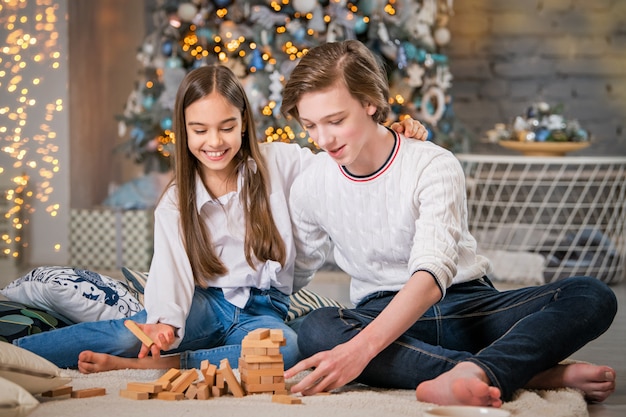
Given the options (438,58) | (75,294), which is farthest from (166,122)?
(75,294)

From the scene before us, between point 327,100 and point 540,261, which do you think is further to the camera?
point 540,261

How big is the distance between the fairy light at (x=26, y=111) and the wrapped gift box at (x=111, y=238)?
16 cm

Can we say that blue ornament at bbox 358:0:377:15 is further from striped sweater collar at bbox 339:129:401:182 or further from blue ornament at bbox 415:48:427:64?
→ striped sweater collar at bbox 339:129:401:182

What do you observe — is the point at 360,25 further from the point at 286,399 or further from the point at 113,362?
the point at 286,399

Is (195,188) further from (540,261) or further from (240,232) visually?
(540,261)

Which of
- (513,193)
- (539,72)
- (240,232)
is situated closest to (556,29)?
(539,72)

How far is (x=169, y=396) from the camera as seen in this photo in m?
1.71

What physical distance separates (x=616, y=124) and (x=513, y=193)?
0.99 metres

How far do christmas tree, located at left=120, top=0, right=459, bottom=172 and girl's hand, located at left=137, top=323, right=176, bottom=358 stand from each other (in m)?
2.07

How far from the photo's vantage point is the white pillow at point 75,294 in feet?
7.67

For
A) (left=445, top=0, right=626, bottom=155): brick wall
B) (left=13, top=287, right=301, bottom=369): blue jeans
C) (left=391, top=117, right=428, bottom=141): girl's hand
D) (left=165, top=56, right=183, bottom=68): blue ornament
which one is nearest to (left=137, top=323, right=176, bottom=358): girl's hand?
(left=13, top=287, right=301, bottom=369): blue jeans

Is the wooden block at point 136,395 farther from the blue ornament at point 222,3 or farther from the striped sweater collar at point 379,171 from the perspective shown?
the blue ornament at point 222,3

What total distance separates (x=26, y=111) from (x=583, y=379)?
3155 millimetres

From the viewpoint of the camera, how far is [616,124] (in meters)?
4.69
